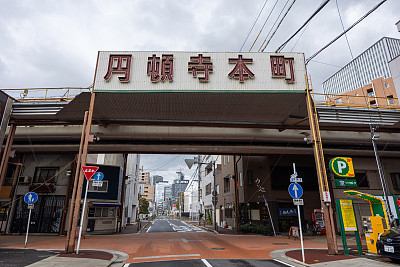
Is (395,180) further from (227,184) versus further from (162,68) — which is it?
(162,68)

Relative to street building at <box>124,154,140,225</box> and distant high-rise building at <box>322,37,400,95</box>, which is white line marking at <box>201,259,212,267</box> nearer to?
street building at <box>124,154,140,225</box>

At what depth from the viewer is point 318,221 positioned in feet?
77.4

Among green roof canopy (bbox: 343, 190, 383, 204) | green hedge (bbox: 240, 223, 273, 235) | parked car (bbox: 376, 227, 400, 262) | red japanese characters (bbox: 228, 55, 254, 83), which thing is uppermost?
red japanese characters (bbox: 228, 55, 254, 83)

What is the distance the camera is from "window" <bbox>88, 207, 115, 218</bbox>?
23438 millimetres

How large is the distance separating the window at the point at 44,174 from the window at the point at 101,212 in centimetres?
488

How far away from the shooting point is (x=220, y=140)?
21094 mm

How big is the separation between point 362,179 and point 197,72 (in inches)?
861

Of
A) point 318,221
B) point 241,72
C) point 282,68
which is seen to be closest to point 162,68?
point 241,72

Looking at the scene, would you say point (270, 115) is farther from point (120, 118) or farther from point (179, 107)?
point (120, 118)

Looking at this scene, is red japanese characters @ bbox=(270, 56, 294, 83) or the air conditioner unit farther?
the air conditioner unit

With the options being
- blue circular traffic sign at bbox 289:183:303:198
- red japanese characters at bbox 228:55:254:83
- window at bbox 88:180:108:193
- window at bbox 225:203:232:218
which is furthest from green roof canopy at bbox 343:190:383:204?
window at bbox 88:180:108:193

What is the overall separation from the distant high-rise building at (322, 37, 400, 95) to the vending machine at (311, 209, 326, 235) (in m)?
98.6

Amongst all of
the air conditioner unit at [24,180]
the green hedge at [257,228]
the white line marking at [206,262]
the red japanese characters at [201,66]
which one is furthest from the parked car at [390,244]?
the air conditioner unit at [24,180]

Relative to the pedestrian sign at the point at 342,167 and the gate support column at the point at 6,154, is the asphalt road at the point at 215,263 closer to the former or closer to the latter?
the pedestrian sign at the point at 342,167
